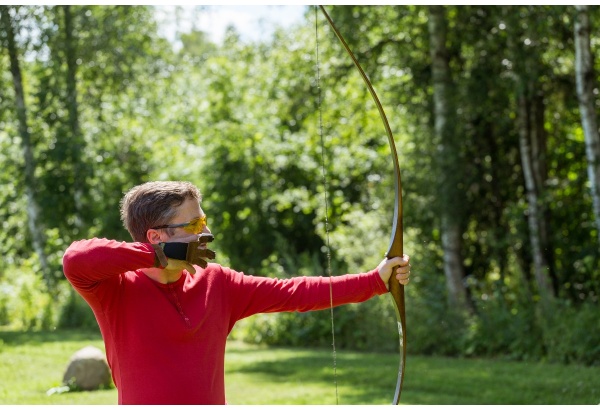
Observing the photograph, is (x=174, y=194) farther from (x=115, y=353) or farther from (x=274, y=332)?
(x=274, y=332)

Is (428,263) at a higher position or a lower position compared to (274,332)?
higher

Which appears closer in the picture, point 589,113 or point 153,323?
point 153,323

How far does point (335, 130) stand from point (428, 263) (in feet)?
9.27

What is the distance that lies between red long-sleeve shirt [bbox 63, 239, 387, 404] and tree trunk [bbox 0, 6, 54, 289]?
12.2m

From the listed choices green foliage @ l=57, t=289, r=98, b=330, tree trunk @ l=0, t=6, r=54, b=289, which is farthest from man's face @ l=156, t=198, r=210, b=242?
tree trunk @ l=0, t=6, r=54, b=289

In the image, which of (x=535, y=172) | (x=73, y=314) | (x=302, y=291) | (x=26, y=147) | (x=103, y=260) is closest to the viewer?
(x=103, y=260)

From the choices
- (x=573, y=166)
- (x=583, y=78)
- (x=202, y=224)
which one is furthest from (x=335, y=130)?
(x=202, y=224)

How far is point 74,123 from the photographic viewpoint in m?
14.9

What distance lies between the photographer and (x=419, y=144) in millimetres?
10891

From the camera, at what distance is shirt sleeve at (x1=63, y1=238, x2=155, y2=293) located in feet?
7.80

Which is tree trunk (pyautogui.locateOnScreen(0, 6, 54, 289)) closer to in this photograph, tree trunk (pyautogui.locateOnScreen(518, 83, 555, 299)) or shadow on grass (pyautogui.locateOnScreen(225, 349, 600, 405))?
shadow on grass (pyautogui.locateOnScreen(225, 349, 600, 405))

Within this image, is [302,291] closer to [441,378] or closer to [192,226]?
[192,226]

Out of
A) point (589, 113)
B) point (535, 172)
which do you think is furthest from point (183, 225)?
point (535, 172)

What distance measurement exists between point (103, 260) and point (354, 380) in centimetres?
595
